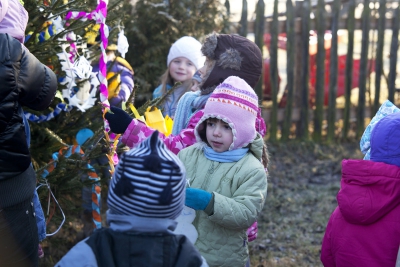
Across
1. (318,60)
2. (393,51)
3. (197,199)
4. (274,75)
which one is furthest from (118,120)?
(393,51)

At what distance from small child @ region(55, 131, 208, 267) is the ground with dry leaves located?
226 cm

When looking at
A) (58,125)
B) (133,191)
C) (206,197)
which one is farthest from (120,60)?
(133,191)

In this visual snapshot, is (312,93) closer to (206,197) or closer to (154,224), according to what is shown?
(206,197)

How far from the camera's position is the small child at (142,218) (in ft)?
6.62

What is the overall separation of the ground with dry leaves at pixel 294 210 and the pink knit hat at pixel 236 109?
1739 mm

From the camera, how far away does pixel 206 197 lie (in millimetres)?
2812

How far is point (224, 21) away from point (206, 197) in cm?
459

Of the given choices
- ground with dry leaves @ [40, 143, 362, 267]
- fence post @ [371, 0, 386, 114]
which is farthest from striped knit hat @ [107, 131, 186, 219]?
fence post @ [371, 0, 386, 114]

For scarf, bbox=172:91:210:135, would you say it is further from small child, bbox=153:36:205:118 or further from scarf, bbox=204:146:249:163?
small child, bbox=153:36:205:118

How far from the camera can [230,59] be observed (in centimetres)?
355

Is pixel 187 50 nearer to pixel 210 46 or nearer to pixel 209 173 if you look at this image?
pixel 210 46

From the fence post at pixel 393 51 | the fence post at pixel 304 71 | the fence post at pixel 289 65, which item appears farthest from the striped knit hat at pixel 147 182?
the fence post at pixel 393 51

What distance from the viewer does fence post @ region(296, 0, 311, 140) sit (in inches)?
337

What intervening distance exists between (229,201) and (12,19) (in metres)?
1.32
